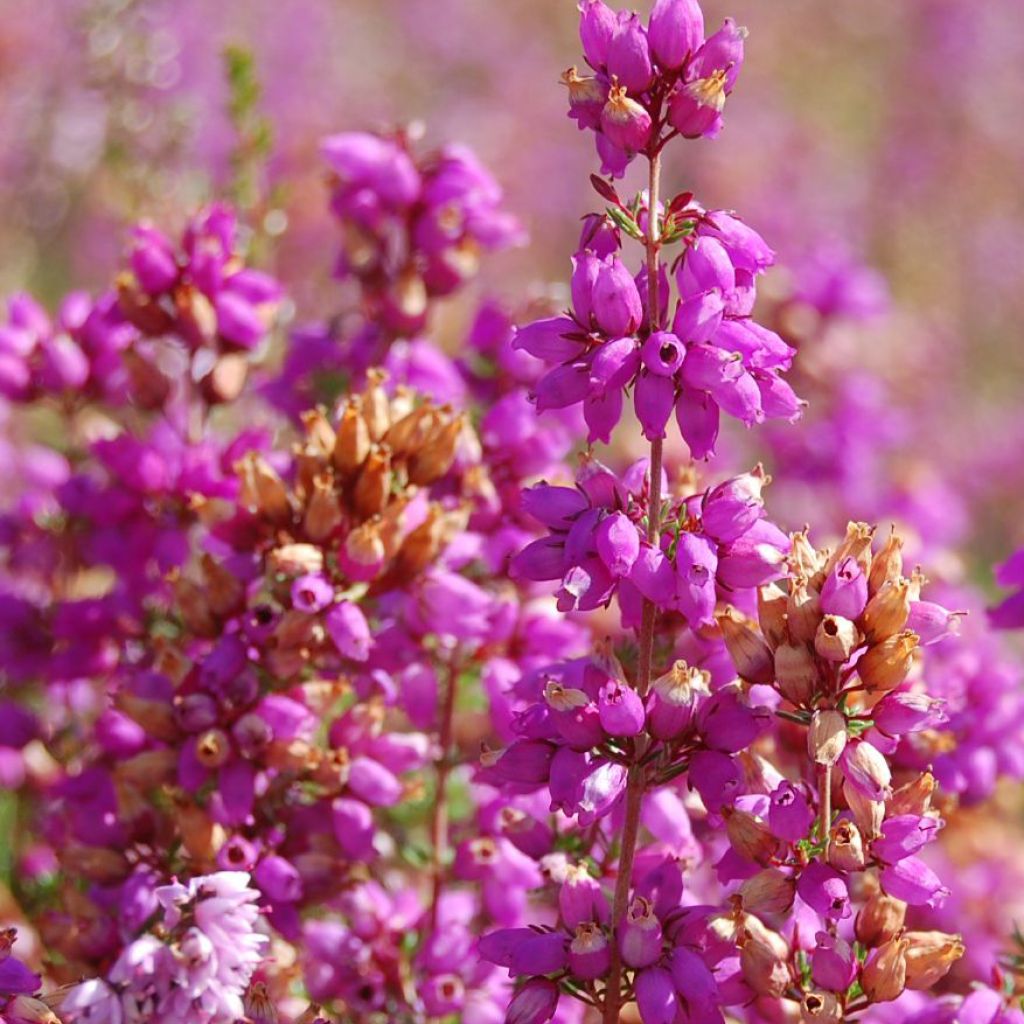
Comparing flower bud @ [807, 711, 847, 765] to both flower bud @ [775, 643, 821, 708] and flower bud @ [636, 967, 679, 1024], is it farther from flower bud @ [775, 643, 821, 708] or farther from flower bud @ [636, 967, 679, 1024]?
flower bud @ [636, 967, 679, 1024]

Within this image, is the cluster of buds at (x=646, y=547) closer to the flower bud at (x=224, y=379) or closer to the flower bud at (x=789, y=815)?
the flower bud at (x=789, y=815)

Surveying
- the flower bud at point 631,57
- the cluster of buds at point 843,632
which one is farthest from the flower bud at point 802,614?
the flower bud at point 631,57

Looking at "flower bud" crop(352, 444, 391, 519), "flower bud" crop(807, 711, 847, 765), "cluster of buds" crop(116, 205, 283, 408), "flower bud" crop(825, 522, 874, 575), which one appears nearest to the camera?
"flower bud" crop(807, 711, 847, 765)

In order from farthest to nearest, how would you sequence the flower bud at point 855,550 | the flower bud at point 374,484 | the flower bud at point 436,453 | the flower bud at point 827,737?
the flower bud at point 436,453
the flower bud at point 374,484
the flower bud at point 855,550
the flower bud at point 827,737

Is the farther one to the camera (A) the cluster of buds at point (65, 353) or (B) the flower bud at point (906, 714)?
(A) the cluster of buds at point (65, 353)

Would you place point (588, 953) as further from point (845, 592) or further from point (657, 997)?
point (845, 592)

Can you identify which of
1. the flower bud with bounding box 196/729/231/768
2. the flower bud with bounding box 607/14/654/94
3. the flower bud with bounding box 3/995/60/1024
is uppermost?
the flower bud with bounding box 607/14/654/94

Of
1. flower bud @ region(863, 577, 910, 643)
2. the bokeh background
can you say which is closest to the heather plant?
flower bud @ region(863, 577, 910, 643)
